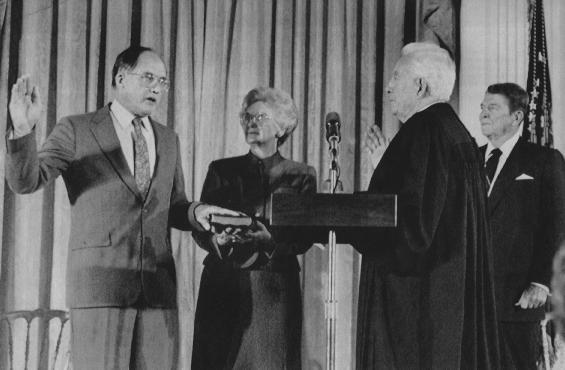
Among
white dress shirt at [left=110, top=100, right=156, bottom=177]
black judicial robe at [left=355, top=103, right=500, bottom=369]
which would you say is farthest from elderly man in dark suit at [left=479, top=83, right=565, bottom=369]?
white dress shirt at [left=110, top=100, right=156, bottom=177]

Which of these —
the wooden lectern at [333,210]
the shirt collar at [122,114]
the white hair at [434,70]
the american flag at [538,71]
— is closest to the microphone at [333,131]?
the wooden lectern at [333,210]

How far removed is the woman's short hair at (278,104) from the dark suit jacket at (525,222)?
3.37 ft

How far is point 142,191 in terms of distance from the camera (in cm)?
329

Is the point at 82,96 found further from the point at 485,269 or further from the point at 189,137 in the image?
the point at 485,269

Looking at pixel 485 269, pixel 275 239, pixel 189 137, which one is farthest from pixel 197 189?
pixel 485 269

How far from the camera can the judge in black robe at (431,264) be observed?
279cm

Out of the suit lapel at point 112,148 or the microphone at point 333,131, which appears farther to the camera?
the suit lapel at point 112,148

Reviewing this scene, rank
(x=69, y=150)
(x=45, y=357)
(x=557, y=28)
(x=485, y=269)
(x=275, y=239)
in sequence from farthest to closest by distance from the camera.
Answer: (x=557, y=28)
(x=45, y=357)
(x=275, y=239)
(x=69, y=150)
(x=485, y=269)

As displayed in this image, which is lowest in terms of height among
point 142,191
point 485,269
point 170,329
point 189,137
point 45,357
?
point 45,357

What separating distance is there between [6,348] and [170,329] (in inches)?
62.9

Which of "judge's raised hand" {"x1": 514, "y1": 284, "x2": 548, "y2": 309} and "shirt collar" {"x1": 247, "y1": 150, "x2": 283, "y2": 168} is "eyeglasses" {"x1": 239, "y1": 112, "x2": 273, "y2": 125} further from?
"judge's raised hand" {"x1": 514, "y1": 284, "x2": 548, "y2": 309}

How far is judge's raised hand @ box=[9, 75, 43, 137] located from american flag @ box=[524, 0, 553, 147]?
274cm

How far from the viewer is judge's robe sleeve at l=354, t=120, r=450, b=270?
2.74m

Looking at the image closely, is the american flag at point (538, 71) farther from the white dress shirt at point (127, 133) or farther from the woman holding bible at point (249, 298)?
the white dress shirt at point (127, 133)
